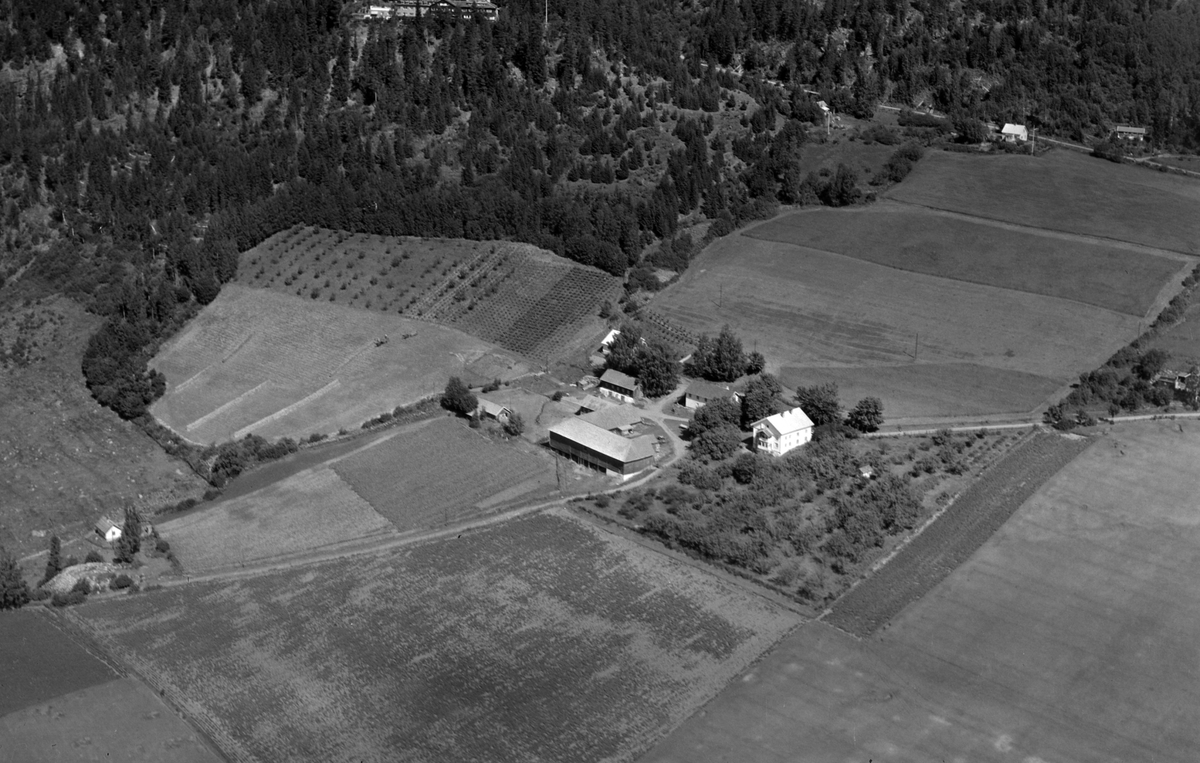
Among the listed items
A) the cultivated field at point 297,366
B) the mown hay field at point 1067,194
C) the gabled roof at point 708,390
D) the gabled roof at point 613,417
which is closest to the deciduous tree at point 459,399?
the cultivated field at point 297,366

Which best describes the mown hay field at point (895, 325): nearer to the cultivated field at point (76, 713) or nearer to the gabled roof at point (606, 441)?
the gabled roof at point (606, 441)

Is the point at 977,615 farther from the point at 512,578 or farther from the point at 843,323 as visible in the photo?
the point at 843,323

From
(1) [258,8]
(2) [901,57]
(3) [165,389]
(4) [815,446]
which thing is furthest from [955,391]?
(1) [258,8]

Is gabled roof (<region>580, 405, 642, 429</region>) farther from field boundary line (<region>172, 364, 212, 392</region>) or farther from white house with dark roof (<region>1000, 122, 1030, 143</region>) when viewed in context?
white house with dark roof (<region>1000, 122, 1030, 143</region>)

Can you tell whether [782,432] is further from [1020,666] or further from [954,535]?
[1020,666]

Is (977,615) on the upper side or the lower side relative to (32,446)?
upper

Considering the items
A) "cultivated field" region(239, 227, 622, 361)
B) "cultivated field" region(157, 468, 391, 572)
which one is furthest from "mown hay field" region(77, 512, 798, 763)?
"cultivated field" region(239, 227, 622, 361)
